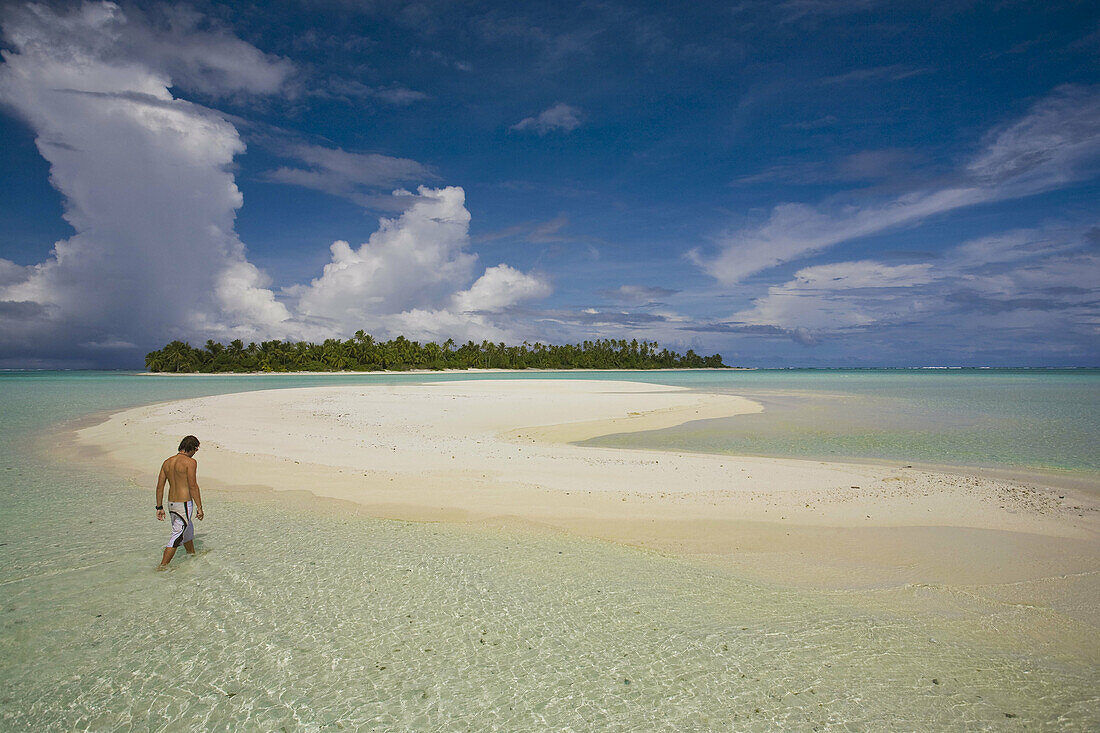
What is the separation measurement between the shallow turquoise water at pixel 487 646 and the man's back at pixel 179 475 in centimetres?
121

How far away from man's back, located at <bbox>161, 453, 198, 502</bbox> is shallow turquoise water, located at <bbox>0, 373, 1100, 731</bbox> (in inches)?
47.5

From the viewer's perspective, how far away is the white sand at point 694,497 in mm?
9484

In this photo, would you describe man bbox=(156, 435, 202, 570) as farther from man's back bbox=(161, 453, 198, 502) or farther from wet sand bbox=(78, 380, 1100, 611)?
wet sand bbox=(78, 380, 1100, 611)

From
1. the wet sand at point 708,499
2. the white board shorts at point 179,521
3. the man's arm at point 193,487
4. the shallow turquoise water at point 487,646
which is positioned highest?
the man's arm at point 193,487

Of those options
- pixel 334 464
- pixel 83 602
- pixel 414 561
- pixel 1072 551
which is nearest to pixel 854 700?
pixel 414 561

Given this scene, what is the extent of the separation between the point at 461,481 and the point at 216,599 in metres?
7.45

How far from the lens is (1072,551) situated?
9.76 meters

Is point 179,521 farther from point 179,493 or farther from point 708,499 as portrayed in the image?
point 708,499

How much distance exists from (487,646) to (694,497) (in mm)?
7978

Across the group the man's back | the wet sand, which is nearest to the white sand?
the wet sand

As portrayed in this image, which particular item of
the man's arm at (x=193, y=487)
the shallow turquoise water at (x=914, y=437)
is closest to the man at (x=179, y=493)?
the man's arm at (x=193, y=487)

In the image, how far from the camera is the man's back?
28.0 feet

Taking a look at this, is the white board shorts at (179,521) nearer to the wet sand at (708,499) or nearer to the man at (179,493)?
the man at (179,493)

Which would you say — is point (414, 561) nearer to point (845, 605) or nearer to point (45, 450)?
point (845, 605)
